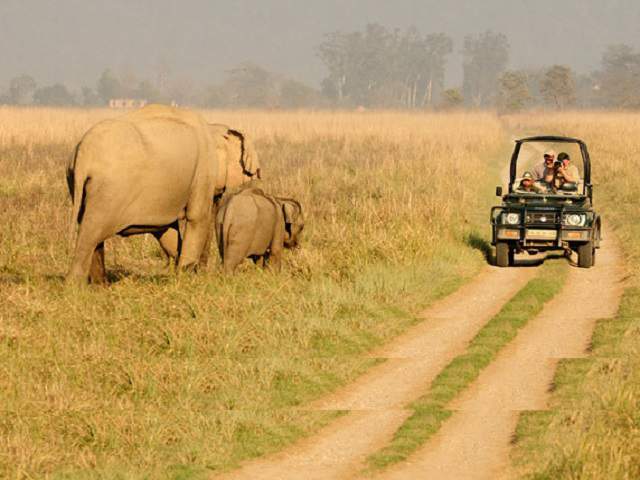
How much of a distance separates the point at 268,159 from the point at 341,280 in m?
16.9

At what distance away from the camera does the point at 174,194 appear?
11.9m

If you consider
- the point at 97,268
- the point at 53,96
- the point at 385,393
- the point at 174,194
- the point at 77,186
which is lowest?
the point at 385,393

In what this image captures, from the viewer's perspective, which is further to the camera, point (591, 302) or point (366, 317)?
point (591, 302)

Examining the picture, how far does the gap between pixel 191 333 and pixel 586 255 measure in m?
6.32

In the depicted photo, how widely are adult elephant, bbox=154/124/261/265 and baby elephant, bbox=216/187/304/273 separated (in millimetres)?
459

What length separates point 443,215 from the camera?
16.9 metres

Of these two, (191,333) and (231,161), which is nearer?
(191,333)

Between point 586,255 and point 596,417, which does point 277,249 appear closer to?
point 586,255

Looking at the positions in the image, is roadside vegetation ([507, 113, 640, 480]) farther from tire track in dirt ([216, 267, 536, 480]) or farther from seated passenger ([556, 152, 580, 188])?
seated passenger ([556, 152, 580, 188])

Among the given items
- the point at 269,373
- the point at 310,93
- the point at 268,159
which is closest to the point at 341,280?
the point at 269,373

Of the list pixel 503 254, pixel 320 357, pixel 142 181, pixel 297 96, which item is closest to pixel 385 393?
pixel 320 357

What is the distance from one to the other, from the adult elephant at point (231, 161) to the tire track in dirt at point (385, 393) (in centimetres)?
249

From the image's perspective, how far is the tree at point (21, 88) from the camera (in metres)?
176

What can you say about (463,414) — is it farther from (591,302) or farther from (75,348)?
(591,302)
